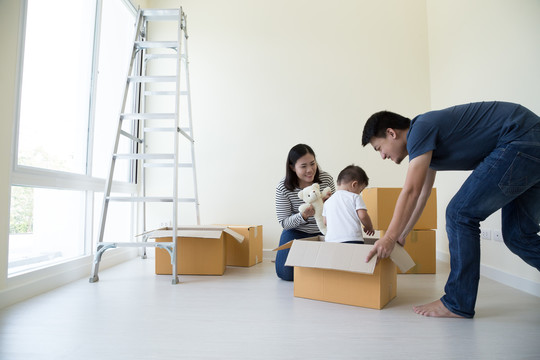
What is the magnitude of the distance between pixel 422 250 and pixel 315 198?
100 centimetres

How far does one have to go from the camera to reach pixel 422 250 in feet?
8.04

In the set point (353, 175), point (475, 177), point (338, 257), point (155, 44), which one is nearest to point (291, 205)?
point (353, 175)

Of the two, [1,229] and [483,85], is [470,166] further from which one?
[1,229]

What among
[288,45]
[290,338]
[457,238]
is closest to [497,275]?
[457,238]

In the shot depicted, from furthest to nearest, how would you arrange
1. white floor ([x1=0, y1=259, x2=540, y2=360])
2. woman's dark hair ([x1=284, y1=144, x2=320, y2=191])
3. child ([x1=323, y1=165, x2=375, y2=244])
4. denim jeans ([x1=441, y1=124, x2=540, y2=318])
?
woman's dark hair ([x1=284, y1=144, x2=320, y2=191]) < child ([x1=323, y1=165, x2=375, y2=244]) < denim jeans ([x1=441, y1=124, x2=540, y2=318]) < white floor ([x1=0, y1=259, x2=540, y2=360])

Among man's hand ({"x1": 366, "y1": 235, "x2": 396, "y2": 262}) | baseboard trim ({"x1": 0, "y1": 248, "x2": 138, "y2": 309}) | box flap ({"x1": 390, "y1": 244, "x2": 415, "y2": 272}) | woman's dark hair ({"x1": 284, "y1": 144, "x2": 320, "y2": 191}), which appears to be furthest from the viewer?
woman's dark hair ({"x1": 284, "y1": 144, "x2": 320, "y2": 191})

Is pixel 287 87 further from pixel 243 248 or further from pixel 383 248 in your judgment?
pixel 383 248

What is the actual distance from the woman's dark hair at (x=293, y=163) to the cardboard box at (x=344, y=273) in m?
0.61

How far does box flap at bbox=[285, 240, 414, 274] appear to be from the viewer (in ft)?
4.88

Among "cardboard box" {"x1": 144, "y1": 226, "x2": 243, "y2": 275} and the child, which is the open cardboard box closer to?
"cardboard box" {"x1": 144, "y1": 226, "x2": 243, "y2": 275}

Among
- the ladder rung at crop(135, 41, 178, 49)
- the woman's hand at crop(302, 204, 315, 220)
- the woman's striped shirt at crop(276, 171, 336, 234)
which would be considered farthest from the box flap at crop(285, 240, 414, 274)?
the ladder rung at crop(135, 41, 178, 49)

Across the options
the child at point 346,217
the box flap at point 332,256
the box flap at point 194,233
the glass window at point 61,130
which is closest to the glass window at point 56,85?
the glass window at point 61,130

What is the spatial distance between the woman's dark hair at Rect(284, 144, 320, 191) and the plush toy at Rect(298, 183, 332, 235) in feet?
0.52

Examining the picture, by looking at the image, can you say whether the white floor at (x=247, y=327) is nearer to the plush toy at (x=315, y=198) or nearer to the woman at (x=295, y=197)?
the woman at (x=295, y=197)
